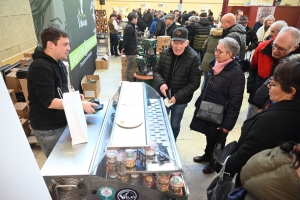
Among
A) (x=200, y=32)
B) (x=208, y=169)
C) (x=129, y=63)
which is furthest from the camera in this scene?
(x=200, y=32)

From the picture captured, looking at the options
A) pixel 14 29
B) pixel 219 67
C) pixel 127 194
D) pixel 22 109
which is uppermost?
pixel 14 29

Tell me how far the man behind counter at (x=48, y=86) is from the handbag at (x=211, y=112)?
1.25 m

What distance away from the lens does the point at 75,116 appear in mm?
1305

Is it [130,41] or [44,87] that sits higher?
[44,87]

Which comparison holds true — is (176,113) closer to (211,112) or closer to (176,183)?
(211,112)

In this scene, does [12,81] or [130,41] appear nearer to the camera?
[12,81]

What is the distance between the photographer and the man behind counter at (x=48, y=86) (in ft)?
4.72

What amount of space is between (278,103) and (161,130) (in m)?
0.84

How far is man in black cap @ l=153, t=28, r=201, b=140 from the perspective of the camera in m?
2.34

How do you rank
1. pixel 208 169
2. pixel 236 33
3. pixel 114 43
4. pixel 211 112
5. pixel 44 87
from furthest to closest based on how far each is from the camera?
pixel 114 43 → pixel 236 33 → pixel 208 169 → pixel 211 112 → pixel 44 87

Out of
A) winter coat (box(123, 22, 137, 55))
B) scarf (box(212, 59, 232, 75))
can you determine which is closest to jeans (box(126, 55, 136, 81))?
winter coat (box(123, 22, 137, 55))

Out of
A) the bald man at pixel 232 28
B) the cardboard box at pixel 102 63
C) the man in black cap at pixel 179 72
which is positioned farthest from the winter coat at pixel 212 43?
the cardboard box at pixel 102 63

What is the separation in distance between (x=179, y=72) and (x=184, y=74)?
0.06m

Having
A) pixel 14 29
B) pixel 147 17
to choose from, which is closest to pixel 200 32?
pixel 14 29
